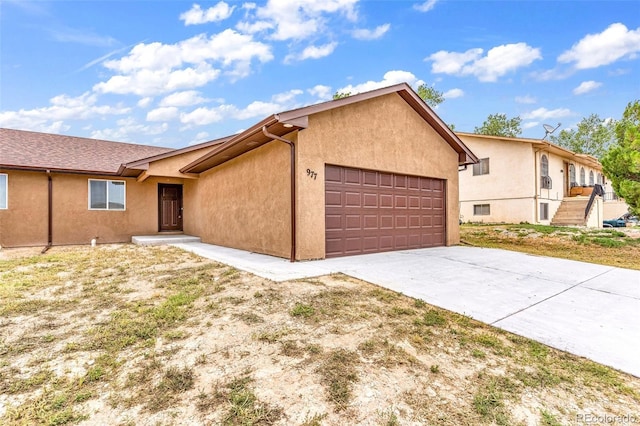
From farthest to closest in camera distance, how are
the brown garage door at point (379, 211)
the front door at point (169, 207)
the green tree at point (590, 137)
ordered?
1. the green tree at point (590, 137)
2. the front door at point (169, 207)
3. the brown garage door at point (379, 211)

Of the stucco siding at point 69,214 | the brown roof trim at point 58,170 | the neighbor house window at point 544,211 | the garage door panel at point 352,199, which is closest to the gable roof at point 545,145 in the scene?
the neighbor house window at point 544,211

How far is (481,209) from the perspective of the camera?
1970 centimetres

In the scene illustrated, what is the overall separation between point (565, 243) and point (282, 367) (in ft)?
44.3

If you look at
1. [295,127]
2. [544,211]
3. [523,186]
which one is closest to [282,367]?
[295,127]

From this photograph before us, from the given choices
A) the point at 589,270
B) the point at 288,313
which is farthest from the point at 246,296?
the point at 589,270

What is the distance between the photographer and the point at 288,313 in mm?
3773

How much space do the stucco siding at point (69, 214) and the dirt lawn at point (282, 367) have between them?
8.81 meters

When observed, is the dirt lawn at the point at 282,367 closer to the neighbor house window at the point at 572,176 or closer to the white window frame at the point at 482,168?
the white window frame at the point at 482,168

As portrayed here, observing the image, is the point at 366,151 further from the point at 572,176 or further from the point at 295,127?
the point at 572,176

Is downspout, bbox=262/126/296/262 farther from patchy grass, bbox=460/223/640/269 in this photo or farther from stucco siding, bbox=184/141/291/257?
patchy grass, bbox=460/223/640/269

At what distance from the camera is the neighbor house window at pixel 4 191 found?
35.2ft

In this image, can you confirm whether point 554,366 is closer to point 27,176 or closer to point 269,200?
point 269,200

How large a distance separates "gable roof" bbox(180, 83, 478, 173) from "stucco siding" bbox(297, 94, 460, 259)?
0.21 metres

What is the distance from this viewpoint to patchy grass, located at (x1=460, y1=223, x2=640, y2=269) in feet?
31.2
